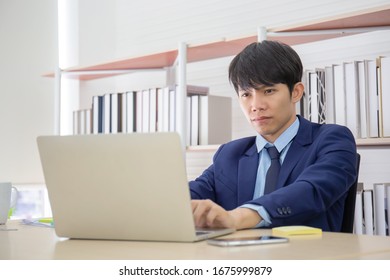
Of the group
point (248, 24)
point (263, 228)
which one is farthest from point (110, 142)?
point (248, 24)

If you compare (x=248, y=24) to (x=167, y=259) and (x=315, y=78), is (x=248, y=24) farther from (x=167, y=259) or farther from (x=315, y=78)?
(x=167, y=259)

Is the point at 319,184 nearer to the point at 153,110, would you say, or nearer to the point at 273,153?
the point at 273,153

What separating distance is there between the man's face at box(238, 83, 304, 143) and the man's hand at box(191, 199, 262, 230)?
52cm

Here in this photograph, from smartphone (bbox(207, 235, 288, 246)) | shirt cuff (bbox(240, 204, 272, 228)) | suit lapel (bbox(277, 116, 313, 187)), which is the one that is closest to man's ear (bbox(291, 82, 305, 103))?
suit lapel (bbox(277, 116, 313, 187))

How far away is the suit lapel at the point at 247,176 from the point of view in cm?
186

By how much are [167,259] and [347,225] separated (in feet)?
2.89

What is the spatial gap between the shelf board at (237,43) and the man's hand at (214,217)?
1.30m

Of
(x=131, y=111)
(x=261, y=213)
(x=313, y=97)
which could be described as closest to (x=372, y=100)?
(x=313, y=97)

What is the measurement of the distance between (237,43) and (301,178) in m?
1.48

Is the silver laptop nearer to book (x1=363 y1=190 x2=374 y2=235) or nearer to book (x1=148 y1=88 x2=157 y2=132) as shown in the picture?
book (x1=363 y1=190 x2=374 y2=235)

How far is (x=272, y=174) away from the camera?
180 cm

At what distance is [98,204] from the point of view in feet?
4.07

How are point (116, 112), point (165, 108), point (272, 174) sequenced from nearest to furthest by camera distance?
point (272, 174)
point (165, 108)
point (116, 112)

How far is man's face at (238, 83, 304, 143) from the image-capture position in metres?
1.86
